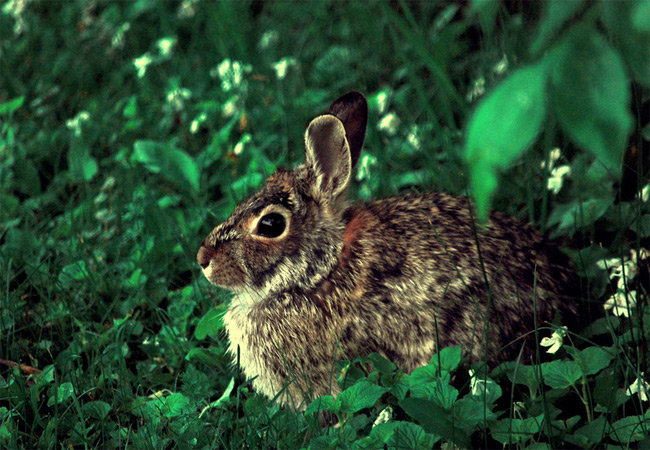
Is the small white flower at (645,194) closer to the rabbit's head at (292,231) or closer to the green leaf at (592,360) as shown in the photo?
the green leaf at (592,360)

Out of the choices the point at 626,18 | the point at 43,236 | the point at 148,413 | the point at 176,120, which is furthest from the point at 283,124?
the point at 626,18

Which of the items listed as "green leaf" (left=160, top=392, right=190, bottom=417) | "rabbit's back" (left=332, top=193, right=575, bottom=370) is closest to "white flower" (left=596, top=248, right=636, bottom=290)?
"rabbit's back" (left=332, top=193, right=575, bottom=370)

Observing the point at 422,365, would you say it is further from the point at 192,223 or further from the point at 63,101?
the point at 63,101

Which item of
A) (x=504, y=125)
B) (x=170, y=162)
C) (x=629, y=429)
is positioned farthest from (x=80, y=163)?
(x=504, y=125)

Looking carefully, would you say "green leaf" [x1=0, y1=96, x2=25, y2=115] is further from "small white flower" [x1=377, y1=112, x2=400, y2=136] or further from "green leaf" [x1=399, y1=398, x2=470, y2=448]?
"green leaf" [x1=399, y1=398, x2=470, y2=448]

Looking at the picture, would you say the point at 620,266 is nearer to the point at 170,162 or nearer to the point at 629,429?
the point at 629,429
